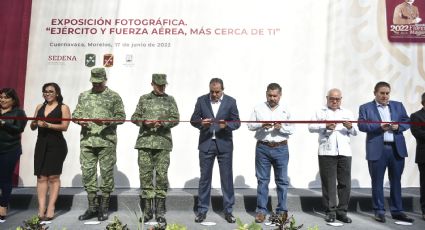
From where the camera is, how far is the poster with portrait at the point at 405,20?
4.75m

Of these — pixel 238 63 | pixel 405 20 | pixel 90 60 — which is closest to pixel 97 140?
pixel 90 60

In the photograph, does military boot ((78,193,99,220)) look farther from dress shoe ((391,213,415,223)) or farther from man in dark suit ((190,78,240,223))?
dress shoe ((391,213,415,223))

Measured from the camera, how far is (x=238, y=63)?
4.77m

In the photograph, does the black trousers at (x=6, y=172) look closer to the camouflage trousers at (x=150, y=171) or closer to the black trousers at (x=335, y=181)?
the camouflage trousers at (x=150, y=171)

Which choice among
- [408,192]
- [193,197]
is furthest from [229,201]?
[408,192]

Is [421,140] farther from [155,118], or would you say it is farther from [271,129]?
[155,118]

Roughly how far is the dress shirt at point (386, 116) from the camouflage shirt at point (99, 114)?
2529 mm

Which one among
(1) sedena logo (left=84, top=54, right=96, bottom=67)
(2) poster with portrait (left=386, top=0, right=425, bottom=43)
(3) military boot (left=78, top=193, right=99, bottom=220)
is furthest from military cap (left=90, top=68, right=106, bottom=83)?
(2) poster with portrait (left=386, top=0, right=425, bottom=43)

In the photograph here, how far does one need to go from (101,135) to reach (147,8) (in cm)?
217

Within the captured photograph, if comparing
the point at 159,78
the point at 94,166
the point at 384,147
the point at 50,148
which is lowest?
the point at 94,166

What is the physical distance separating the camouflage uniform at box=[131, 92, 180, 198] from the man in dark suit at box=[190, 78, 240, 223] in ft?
0.94

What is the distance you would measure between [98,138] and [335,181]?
232 cm

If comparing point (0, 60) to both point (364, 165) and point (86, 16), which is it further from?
point (364, 165)

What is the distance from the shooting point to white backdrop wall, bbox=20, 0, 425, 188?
4715mm
